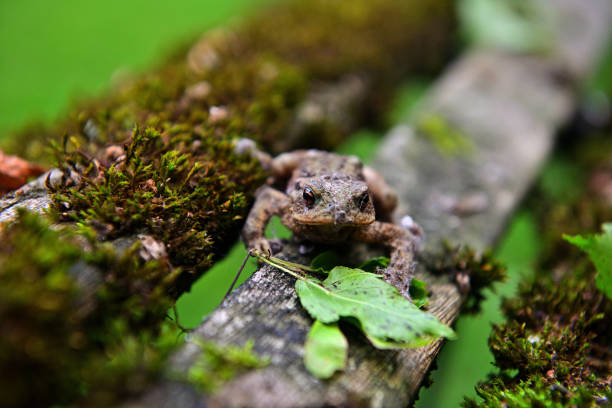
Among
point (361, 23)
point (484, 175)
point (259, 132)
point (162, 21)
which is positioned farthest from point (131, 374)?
point (162, 21)

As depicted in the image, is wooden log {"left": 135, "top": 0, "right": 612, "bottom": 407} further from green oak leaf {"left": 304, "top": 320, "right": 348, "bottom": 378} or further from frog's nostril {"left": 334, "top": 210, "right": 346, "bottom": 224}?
frog's nostril {"left": 334, "top": 210, "right": 346, "bottom": 224}

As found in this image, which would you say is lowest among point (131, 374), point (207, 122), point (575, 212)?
point (575, 212)

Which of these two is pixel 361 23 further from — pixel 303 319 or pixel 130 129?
pixel 303 319

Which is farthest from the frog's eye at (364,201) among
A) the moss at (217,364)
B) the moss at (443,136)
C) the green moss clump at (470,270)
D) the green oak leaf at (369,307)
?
the moss at (443,136)

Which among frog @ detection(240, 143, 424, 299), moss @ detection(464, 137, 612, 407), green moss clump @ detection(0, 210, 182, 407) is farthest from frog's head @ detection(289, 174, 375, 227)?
moss @ detection(464, 137, 612, 407)

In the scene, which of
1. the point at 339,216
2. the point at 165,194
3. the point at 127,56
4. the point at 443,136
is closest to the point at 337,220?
the point at 339,216

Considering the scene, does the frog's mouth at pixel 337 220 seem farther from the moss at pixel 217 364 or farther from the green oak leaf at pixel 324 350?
the moss at pixel 217 364
